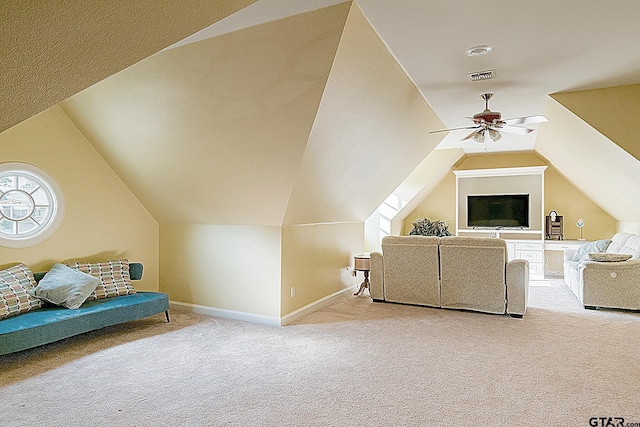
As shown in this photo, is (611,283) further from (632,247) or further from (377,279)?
(377,279)

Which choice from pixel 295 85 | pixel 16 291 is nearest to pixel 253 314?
pixel 16 291

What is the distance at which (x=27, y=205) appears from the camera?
438 cm

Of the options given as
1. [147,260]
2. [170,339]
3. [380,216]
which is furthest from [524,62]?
[380,216]

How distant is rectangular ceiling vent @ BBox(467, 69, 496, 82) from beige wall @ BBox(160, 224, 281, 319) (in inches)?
104

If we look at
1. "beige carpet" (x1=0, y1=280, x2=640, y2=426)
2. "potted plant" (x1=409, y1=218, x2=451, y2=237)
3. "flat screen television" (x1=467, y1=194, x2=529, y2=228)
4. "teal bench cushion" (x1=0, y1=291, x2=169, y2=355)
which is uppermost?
"flat screen television" (x1=467, y1=194, x2=529, y2=228)

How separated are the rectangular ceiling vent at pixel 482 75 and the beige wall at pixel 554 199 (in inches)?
215

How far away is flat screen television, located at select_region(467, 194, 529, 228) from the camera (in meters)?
8.76

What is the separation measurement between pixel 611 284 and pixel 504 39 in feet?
12.6

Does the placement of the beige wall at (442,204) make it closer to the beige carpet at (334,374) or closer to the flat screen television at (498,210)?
the flat screen television at (498,210)

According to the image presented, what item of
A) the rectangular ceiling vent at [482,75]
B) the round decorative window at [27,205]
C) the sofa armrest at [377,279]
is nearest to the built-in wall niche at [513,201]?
the sofa armrest at [377,279]

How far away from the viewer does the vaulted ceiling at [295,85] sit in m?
1.78

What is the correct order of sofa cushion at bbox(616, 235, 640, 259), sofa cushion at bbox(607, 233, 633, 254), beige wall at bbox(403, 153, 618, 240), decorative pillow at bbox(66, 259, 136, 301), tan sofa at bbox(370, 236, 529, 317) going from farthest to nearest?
beige wall at bbox(403, 153, 618, 240)
sofa cushion at bbox(607, 233, 633, 254)
sofa cushion at bbox(616, 235, 640, 259)
tan sofa at bbox(370, 236, 529, 317)
decorative pillow at bbox(66, 259, 136, 301)

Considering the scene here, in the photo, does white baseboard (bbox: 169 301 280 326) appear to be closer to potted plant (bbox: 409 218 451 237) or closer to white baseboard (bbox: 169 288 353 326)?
white baseboard (bbox: 169 288 353 326)

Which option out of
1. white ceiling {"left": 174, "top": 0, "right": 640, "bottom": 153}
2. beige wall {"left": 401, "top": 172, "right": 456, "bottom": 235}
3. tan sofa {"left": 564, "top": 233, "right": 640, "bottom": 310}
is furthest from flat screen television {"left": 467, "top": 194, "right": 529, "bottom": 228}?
white ceiling {"left": 174, "top": 0, "right": 640, "bottom": 153}
